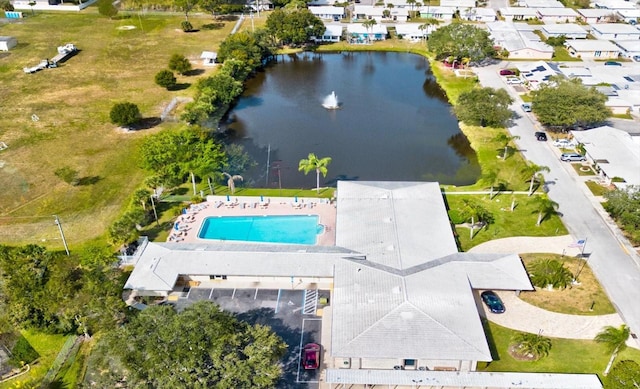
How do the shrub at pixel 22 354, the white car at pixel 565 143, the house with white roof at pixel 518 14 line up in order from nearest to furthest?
the shrub at pixel 22 354 → the white car at pixel 565 143 → the house with white roof at pixel 518 14

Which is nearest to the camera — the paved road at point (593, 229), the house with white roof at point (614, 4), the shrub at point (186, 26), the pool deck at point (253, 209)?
the paved road at point (593, 229)

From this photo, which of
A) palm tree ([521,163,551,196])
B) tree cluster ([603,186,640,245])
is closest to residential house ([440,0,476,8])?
palm tree ([521,163,551,196])

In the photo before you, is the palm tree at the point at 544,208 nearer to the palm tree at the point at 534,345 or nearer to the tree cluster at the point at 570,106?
the palm tree at the point at 534,345

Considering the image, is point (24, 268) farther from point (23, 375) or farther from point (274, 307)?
point (274, 307)

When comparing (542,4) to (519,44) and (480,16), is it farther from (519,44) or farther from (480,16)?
(519,44)

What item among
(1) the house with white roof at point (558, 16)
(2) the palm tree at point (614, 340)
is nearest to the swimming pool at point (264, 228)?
(2) the palm tree at point (614, 340)

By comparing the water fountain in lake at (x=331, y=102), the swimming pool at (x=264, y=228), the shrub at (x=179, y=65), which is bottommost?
the swimming pool at (x=264, y=228)
